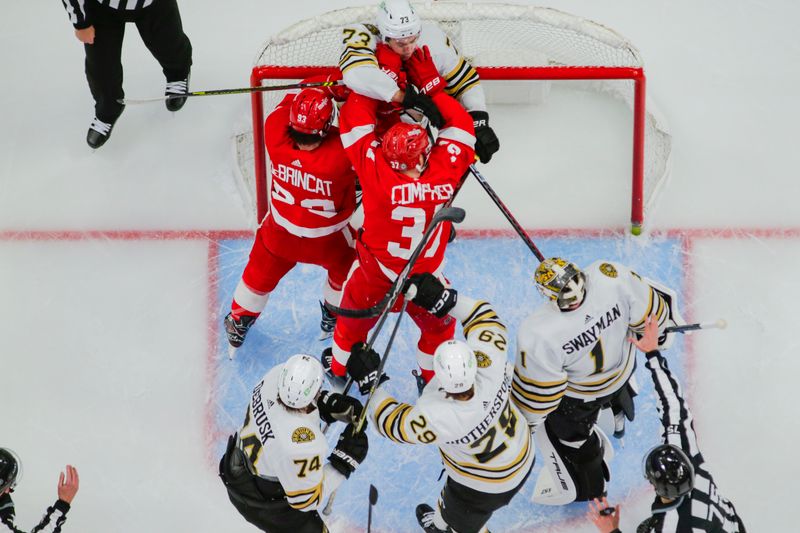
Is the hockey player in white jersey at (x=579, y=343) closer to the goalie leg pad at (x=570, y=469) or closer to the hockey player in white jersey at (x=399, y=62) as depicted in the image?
the goalie leg pad at (x=570, y=469)

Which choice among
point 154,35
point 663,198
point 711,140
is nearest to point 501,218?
point 663,198

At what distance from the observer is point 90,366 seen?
4.45m

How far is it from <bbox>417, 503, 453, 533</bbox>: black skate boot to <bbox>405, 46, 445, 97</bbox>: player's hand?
5.13ft

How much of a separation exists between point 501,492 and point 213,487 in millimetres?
1231

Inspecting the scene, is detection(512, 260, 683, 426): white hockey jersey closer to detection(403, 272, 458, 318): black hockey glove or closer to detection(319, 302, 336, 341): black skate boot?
detection(403, 272, 458, 318): black hockey glove

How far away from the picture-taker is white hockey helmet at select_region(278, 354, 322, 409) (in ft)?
10.9

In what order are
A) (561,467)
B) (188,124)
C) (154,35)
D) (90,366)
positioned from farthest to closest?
1. (188,124)
2. (154,35)
3. (90,366)
4. (561,467)

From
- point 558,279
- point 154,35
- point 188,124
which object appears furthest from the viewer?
point 188,124

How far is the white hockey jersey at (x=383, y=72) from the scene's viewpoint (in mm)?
3842

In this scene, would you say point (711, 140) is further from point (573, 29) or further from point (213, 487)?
point (213, 487)

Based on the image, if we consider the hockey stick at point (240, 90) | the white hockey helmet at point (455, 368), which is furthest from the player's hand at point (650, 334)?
the hockey stick at point (240, 90)

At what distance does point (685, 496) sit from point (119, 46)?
10.1 feet

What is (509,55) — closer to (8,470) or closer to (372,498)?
(372,498)

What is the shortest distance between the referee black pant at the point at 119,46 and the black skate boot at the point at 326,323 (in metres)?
1.37
